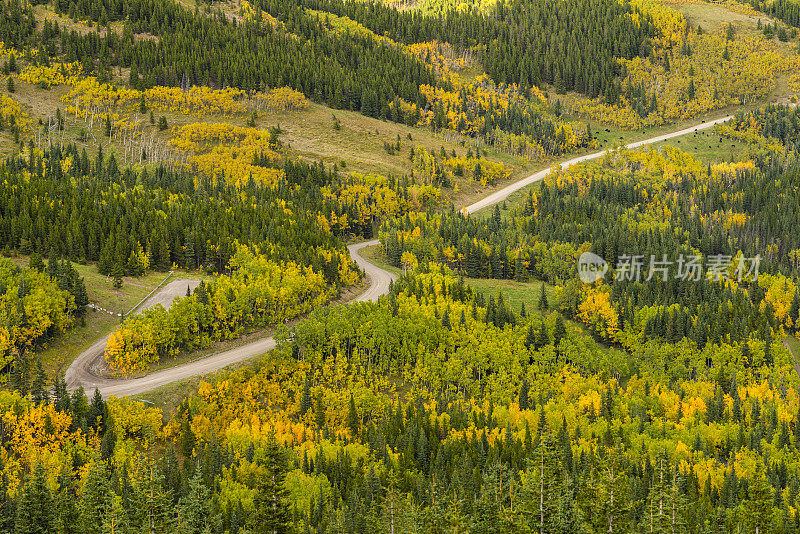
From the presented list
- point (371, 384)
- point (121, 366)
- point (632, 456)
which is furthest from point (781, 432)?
point (121, 366)

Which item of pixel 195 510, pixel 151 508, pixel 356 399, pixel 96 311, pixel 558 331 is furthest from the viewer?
pixel 558 331

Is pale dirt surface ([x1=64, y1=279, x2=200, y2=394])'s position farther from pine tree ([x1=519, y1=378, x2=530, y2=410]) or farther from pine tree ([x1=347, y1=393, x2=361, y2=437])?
pine tree ([x1=519, y1=378, x2=530, y2=410])

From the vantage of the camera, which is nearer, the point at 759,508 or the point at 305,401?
the point at 759,508

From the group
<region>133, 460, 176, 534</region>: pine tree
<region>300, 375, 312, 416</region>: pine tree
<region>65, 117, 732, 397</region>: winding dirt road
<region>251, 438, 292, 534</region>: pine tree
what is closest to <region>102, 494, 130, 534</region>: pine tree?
<region>133, 460, 176, 534</region>: pine tree

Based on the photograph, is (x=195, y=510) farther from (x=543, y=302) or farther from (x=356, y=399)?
(x=543, y=302)

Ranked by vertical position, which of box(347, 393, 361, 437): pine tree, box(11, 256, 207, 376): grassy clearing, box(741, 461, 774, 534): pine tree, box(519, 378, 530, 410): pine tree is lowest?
box(519, 378, 530, 410): pine tree

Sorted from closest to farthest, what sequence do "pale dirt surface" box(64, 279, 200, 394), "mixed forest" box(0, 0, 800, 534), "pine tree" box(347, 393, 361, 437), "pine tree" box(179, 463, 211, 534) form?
"pine tree" box(179, 463, 211, 534)
"mixed forest" box(0, 0, 800, 534)
"pale dirt surface" box(64, 279, 200, 394)
"pine tree" box(347, 393, 361, 437)

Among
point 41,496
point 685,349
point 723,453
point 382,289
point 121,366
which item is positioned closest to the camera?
point 41,496

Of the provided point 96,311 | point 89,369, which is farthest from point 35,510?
point 96,311

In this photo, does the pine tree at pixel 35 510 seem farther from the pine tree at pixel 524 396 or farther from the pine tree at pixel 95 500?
the pine tree at pixel 524 396

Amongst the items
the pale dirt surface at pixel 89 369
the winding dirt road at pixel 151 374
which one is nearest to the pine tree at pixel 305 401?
the winding dirt road at pixel 151 374

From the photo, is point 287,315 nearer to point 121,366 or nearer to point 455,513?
point 121,366
